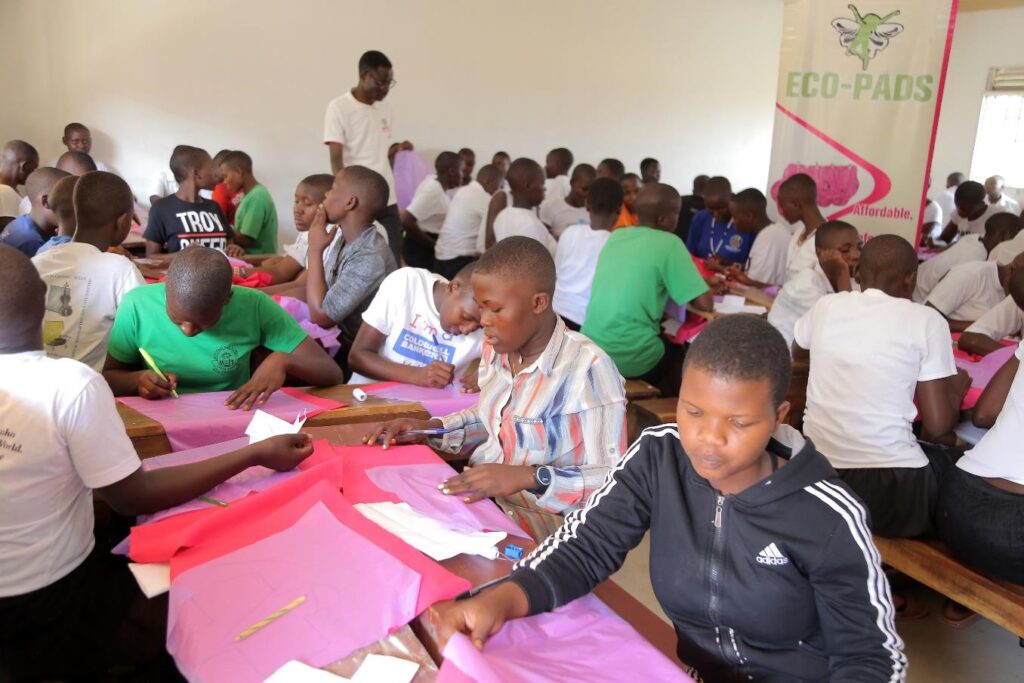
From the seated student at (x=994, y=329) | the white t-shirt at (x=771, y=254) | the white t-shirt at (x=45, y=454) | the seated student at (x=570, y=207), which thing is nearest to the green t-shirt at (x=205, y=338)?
the white t-shirt at (x=45, y=454)

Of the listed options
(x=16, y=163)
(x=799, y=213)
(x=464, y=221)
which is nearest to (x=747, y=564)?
(x=799, y=213)

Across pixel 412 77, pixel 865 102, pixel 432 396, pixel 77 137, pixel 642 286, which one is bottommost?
pixel 432 396

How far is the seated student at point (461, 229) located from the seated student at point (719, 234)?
1.67 meters

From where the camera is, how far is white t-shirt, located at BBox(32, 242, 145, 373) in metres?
2.68

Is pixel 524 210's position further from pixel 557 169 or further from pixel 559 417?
pixel 559 417

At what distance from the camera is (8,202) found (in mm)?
4582

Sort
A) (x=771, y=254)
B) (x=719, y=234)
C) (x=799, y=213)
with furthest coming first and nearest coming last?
1. (x=719, y=234)
2. (x=771, y=254)
3. (x=799, y=213)

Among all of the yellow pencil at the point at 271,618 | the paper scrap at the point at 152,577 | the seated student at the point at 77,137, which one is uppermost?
the seated student at the point at 77,137

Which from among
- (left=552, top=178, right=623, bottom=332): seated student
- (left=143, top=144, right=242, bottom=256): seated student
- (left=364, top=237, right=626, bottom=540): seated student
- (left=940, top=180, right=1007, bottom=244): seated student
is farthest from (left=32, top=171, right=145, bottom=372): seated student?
(left=940, top=180, right=1007, bottom=244): seated student

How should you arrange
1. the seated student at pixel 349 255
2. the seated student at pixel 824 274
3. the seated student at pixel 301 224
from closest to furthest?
the seated student at pixel 349 255
the seated student at pixel 824 274
the seated student at pixel 301 224

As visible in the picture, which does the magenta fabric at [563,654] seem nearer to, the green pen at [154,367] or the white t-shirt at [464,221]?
the green pen at [154,367]

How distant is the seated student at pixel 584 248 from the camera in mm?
4523

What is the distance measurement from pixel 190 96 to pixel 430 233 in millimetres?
2642

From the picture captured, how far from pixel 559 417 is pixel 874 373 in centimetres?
108
